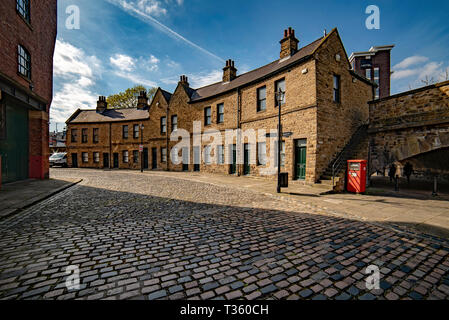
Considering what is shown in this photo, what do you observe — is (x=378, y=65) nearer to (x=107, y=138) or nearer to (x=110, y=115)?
(x=110, y=115)

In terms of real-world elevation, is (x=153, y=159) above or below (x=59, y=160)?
above

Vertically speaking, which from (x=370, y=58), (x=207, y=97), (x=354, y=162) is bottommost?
(x=354, y=162)

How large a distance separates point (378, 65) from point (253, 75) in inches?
1393

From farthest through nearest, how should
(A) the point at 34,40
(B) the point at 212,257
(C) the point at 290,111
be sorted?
(C) the point at 290,111 → (A) the point at 34,40 → (B) the point at 212,257

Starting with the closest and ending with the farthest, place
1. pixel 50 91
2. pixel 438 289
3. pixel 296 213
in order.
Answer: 1. pixel 438 289
2. pixel 296 213
3. pixel 50 91

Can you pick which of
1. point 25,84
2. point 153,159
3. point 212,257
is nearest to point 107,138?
point 153,159

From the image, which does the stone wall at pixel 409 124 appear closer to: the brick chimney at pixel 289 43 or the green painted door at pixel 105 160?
the brick chimney at pixel 289 43

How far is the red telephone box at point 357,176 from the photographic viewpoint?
8828mm

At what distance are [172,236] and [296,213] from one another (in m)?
3.64

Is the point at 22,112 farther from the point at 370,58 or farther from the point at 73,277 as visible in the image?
the point at 370,58

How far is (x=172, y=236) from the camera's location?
12.8 ft

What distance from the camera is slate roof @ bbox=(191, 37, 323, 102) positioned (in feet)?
40.9

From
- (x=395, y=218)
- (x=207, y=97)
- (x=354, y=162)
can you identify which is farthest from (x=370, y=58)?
(x=395, y=218)

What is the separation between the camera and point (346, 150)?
12.0 meters
